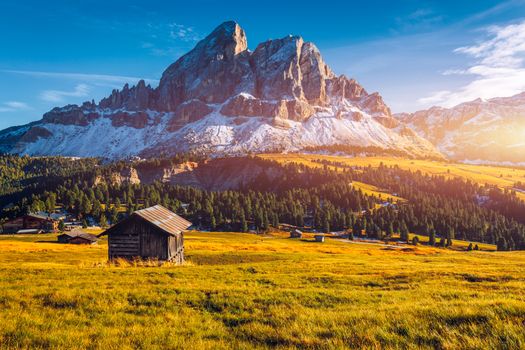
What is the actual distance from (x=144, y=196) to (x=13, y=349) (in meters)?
186

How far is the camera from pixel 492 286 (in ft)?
62.9

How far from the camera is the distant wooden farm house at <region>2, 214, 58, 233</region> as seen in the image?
124562 mm

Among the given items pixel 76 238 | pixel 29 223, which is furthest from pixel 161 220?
pixel 29 223

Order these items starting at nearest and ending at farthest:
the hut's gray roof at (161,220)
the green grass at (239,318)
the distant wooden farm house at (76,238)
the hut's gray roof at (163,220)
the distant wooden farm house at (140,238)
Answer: the green grass at (239,318)
the distant wooden farm house at (140,238)
the hut's gray roof at (161,220)
the hut's gray roof at (163,220)
the distant wooden farm house at (76,238)

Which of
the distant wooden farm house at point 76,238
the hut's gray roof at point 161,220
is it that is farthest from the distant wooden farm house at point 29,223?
the hut's gray roof at point 161,220

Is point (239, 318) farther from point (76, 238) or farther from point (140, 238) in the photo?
point (76, 238)

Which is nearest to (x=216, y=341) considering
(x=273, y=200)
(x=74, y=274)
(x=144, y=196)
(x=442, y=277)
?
(x=74, y=274)

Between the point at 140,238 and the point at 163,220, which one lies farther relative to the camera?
the point at 163,220

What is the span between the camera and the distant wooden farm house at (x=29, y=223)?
12456 centimetres

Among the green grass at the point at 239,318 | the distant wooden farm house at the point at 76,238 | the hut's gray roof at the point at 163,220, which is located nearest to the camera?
the green grass at the point at 239,318

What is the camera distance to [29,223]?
125625mm

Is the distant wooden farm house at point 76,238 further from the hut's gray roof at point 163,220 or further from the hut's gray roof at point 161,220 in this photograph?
the hut's gray roof at point 161,220

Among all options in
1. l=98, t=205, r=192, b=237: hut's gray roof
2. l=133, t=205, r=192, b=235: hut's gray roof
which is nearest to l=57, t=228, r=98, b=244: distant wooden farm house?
l=133, t=205, r=192, b=235: hut's gray roof

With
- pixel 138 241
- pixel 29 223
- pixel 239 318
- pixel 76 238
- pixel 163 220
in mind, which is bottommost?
pixel 29 223
